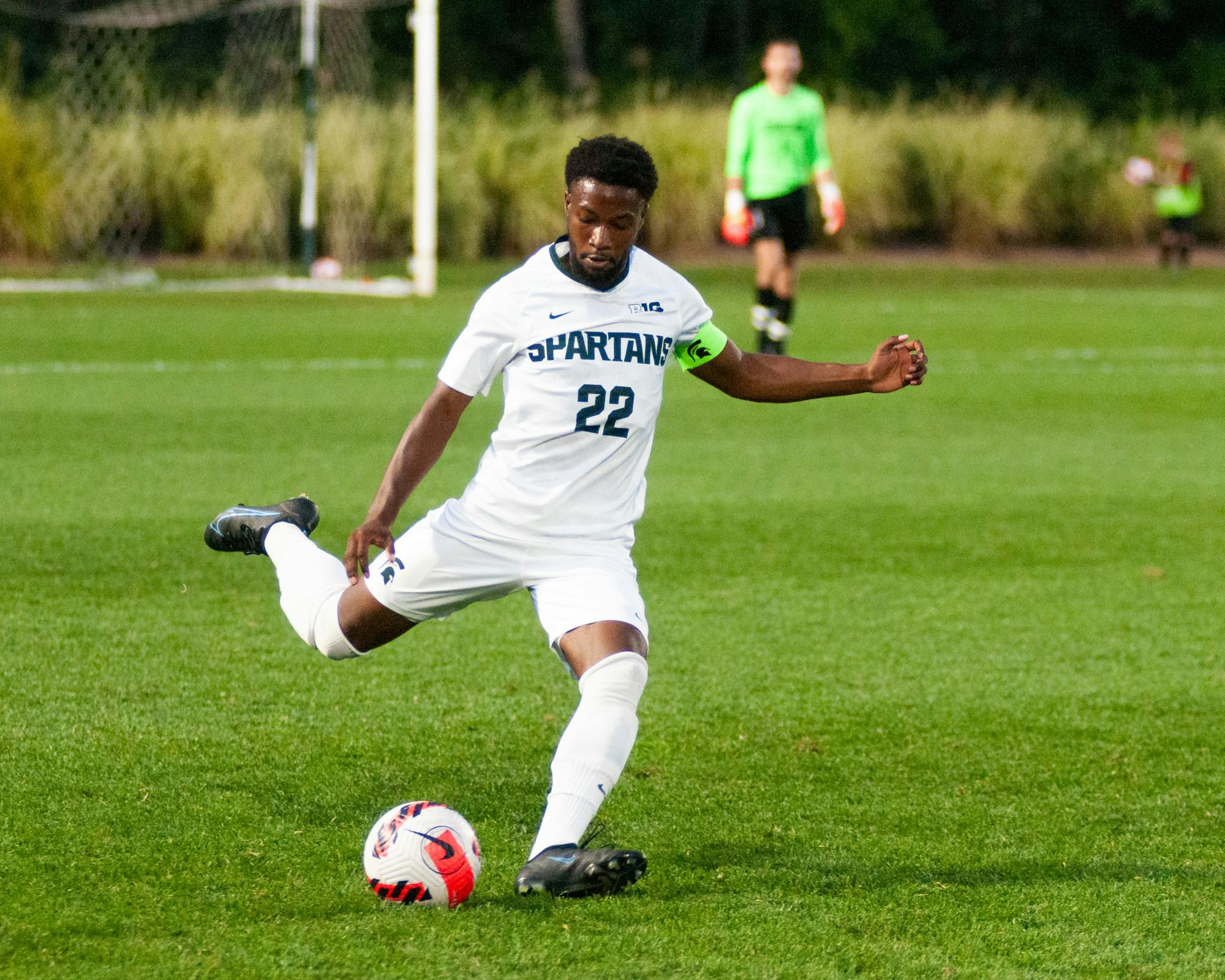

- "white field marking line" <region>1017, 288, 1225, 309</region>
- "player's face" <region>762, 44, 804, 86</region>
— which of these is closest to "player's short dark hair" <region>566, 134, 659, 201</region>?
"player's face" <region>762, 44, 804, 86</region>

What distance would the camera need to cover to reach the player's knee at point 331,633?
180 inches

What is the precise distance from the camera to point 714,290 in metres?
23.6

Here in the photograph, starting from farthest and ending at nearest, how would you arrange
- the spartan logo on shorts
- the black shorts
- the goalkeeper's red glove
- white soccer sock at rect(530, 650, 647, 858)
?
the black shorts, the goalkeeper's red glove, the spartan logo on shorts, white soccer sock at rect(530, 650, 647, 858)

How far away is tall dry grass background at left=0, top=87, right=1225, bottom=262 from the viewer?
24984mm

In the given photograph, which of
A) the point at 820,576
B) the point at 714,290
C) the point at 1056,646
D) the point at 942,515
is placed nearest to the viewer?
the point at 1056,646

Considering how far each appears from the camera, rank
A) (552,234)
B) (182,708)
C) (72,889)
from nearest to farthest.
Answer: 1. (72,889)
2. (182,708)
3. (552,234)

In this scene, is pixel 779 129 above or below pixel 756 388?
above

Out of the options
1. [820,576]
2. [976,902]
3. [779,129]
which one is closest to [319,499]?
[820,576]

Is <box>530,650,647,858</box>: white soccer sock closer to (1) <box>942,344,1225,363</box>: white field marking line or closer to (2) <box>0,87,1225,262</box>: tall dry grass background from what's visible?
(1) <box>942,344,1225,363</box>: white field marking line

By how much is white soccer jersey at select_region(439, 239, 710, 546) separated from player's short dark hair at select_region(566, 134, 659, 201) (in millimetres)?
205

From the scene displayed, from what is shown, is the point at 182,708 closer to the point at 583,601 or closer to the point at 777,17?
the point at 583,601

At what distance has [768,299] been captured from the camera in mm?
14750

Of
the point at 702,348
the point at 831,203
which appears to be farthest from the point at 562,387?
the point at 831,203

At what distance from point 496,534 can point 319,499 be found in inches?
192
